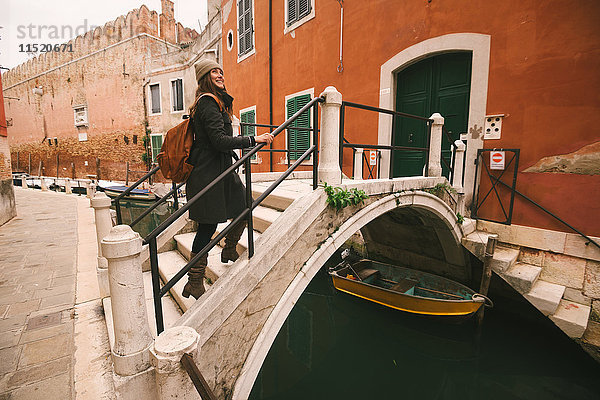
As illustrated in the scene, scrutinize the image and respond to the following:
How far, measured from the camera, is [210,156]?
215cm

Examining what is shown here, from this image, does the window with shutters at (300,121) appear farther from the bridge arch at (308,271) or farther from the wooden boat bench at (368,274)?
the bridge arch at (308,271)

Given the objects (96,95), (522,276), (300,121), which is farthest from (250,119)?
(96,95)

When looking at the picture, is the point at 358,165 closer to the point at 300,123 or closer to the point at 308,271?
the point at 300,123

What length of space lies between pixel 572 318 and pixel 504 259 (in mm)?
1041

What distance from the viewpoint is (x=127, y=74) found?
65.0ft

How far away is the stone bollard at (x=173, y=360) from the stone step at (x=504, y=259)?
187 inches

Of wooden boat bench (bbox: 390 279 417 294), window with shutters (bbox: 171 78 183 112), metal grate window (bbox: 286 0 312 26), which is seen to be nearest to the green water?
window with shutters (bbox: 171 78 183 112)

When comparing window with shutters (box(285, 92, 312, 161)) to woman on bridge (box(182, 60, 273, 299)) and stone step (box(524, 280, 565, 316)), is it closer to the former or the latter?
stone step (box(524, 280, 565, 316))

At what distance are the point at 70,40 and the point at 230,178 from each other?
3060cm

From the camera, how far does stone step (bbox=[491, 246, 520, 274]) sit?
444 centimetres


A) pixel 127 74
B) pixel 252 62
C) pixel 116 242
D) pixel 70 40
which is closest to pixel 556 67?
pixel 116 242

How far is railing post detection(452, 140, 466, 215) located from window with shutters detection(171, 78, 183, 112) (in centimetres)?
1715

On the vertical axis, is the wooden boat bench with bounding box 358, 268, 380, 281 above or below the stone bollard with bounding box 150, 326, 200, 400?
below

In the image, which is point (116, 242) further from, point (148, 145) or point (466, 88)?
point (148, 145)
